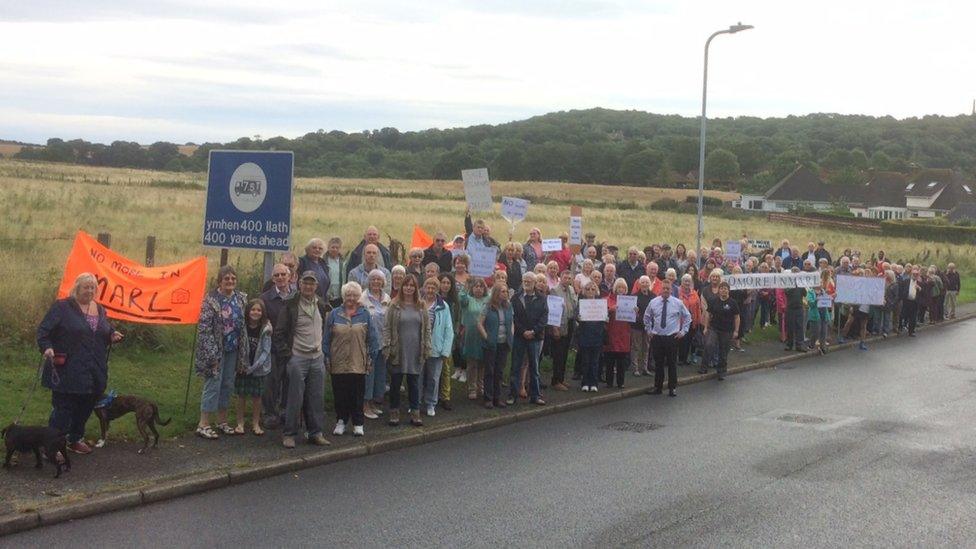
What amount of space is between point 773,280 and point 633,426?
9.62 meters

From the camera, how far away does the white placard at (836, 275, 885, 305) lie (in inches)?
955

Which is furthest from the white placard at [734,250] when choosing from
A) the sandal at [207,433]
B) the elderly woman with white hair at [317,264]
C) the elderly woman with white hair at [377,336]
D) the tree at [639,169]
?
the tree at [639,169]

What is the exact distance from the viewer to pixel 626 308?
54.1 ft

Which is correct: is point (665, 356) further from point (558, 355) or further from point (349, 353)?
point (349, 353)

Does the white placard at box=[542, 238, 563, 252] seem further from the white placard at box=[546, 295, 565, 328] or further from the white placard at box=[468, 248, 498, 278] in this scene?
the white placard at box=[546, 295, 565, 328]

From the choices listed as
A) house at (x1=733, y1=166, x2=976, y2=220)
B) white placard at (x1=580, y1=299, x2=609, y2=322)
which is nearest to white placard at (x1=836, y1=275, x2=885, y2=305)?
white placard at (x1=580, y1=299, x2=609, y2=322)

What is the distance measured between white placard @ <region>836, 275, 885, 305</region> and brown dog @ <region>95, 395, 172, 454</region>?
18.1 metres

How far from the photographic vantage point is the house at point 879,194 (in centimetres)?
11412

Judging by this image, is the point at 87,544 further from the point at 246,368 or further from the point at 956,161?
the point at 956,161

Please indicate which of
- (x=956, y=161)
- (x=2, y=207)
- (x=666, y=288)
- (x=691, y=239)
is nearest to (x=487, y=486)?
(x=666, y=288)

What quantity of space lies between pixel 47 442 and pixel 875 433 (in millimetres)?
9800

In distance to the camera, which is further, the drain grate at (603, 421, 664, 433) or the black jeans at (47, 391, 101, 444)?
the drain grate at (603, 421, 664, 433)

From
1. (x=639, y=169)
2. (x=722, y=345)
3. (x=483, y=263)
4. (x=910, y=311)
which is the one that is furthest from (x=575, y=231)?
(x=639, y=169)

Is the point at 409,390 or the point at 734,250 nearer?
the point at 409,390
